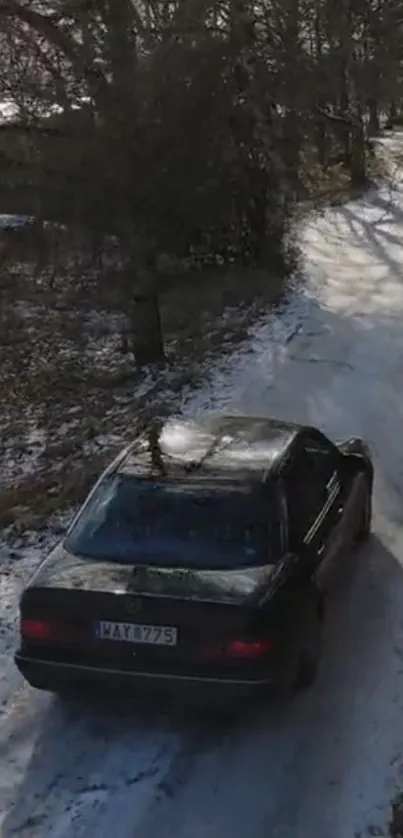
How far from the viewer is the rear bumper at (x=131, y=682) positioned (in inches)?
259

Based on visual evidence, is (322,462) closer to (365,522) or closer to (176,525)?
(365,522)

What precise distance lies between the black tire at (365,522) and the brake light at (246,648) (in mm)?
3013

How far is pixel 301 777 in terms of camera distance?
664 cm

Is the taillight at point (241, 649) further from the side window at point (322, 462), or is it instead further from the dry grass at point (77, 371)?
the dry grass at point (77, 371)

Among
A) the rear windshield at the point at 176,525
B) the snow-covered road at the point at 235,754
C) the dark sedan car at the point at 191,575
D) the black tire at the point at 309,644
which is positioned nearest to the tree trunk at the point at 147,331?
the snow-covered road at the point at 235,754

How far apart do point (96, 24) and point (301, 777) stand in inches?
409

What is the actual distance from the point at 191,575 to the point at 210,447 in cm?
153

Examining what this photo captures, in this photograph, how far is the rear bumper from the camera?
6.59 metres

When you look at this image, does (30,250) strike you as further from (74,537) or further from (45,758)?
(45,758)

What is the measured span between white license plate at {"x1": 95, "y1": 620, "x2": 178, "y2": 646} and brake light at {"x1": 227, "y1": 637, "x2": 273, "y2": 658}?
0.31 metres

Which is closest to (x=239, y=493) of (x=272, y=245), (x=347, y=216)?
(x=272, y=245)

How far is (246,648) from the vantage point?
654 centimetres

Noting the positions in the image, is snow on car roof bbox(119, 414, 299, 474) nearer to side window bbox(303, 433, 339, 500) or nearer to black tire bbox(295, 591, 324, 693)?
side window bbox(303, 433, 339, 500)

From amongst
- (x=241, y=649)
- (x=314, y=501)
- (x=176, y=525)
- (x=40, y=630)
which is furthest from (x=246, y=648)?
A: (x=314, y=501)
